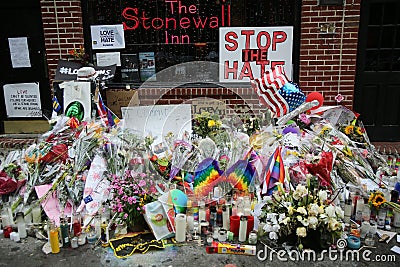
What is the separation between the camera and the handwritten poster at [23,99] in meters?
6.59

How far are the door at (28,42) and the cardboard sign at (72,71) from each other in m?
0.77

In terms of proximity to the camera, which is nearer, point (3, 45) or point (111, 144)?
point (111, 144)

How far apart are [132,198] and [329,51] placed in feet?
12.6

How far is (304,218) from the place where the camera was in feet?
11.1

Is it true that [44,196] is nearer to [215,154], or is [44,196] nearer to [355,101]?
[215,154]

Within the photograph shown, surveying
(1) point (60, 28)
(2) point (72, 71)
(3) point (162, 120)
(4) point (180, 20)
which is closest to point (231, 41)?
(4) point (180, 20)

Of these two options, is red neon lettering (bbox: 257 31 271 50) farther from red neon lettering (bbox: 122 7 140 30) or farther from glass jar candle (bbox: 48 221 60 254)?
glass jar candle (bbox: 48 221 60 254)

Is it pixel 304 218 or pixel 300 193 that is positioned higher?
pixel 300 193

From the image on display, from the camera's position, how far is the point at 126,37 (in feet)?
20.5

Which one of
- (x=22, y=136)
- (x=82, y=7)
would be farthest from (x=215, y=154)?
(x=22, y=136)

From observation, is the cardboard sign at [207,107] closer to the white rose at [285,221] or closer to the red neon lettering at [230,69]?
the red neon lettering at [230,69]

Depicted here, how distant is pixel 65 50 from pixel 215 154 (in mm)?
3359

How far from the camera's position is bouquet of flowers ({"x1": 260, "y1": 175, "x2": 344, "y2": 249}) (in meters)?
3.34

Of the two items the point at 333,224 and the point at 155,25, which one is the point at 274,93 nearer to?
the point at 333,224
